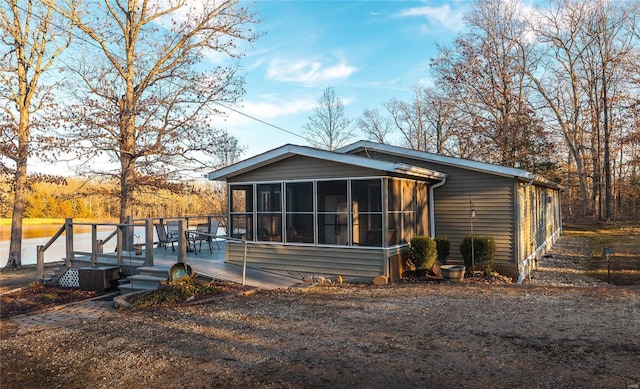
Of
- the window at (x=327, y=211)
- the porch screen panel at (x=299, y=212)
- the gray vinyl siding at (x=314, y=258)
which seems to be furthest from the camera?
the porch screen panel at (x=299, y=212)

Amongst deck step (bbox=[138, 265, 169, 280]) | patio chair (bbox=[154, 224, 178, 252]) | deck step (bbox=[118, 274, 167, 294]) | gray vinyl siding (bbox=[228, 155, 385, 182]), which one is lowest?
deck step (bbox=[118, 274, 167, 294])

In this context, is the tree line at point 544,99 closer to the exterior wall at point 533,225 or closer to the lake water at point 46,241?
→ the exterior wall at point 533,225

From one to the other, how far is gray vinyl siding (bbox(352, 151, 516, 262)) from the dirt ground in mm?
2459

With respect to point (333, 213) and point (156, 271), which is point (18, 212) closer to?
point (156, 271)

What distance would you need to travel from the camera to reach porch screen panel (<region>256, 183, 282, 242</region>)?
9117 millimetres

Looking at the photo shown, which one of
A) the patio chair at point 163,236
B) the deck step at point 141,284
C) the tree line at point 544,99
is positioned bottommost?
the deck step at point 141,284

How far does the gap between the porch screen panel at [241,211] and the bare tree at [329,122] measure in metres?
22.6

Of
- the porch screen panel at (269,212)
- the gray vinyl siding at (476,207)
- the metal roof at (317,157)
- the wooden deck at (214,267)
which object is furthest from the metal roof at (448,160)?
the wooden deck at (214,267)

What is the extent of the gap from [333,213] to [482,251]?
3.35 meters

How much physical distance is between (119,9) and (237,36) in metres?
3.74

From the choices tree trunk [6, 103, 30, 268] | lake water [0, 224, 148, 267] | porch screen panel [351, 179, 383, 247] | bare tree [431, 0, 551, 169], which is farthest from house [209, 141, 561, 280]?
bare tree [431, 0, 551, 169]

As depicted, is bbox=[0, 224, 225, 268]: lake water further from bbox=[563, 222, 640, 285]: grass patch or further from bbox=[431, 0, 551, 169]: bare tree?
bbox=[431, 0, 551, 169]: bare tree

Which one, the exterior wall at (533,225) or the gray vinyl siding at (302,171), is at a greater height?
the gray vinyl siding at (302,171)

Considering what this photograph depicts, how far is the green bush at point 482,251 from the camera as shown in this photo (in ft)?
29.5
